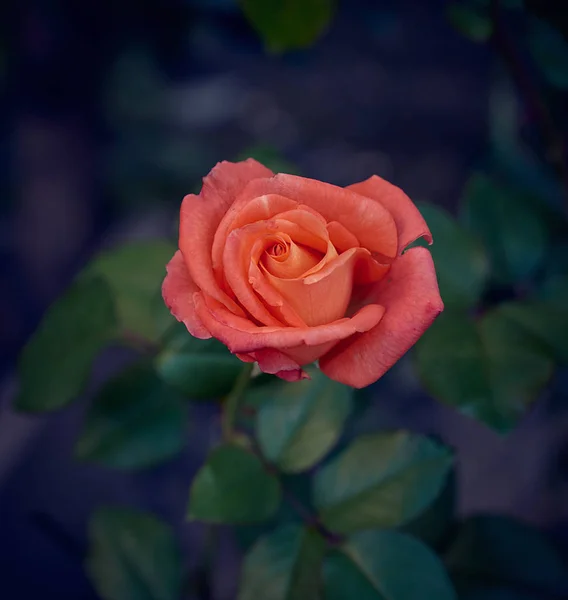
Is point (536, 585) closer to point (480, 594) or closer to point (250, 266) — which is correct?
point (480, 594)

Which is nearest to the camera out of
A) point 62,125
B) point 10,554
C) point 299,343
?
point 299,343

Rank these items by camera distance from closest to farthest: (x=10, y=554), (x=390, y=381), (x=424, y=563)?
(x=424, y=563), (x=10, y=554), (x=390, y=381)

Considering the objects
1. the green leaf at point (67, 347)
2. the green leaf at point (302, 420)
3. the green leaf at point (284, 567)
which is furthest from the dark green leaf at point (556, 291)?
the green leaf at point (67, 347)

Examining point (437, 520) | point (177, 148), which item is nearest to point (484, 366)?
point (437, 520)

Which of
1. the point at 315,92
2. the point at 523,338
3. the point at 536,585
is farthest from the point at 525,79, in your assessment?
the point at 315,92

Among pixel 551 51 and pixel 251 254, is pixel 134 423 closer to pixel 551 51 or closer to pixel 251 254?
pixel 251 254

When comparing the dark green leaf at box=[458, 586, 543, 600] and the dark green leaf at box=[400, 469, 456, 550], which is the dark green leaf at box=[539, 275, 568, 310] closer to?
the dark green leaf at box=[400, 469, 456, 550]
